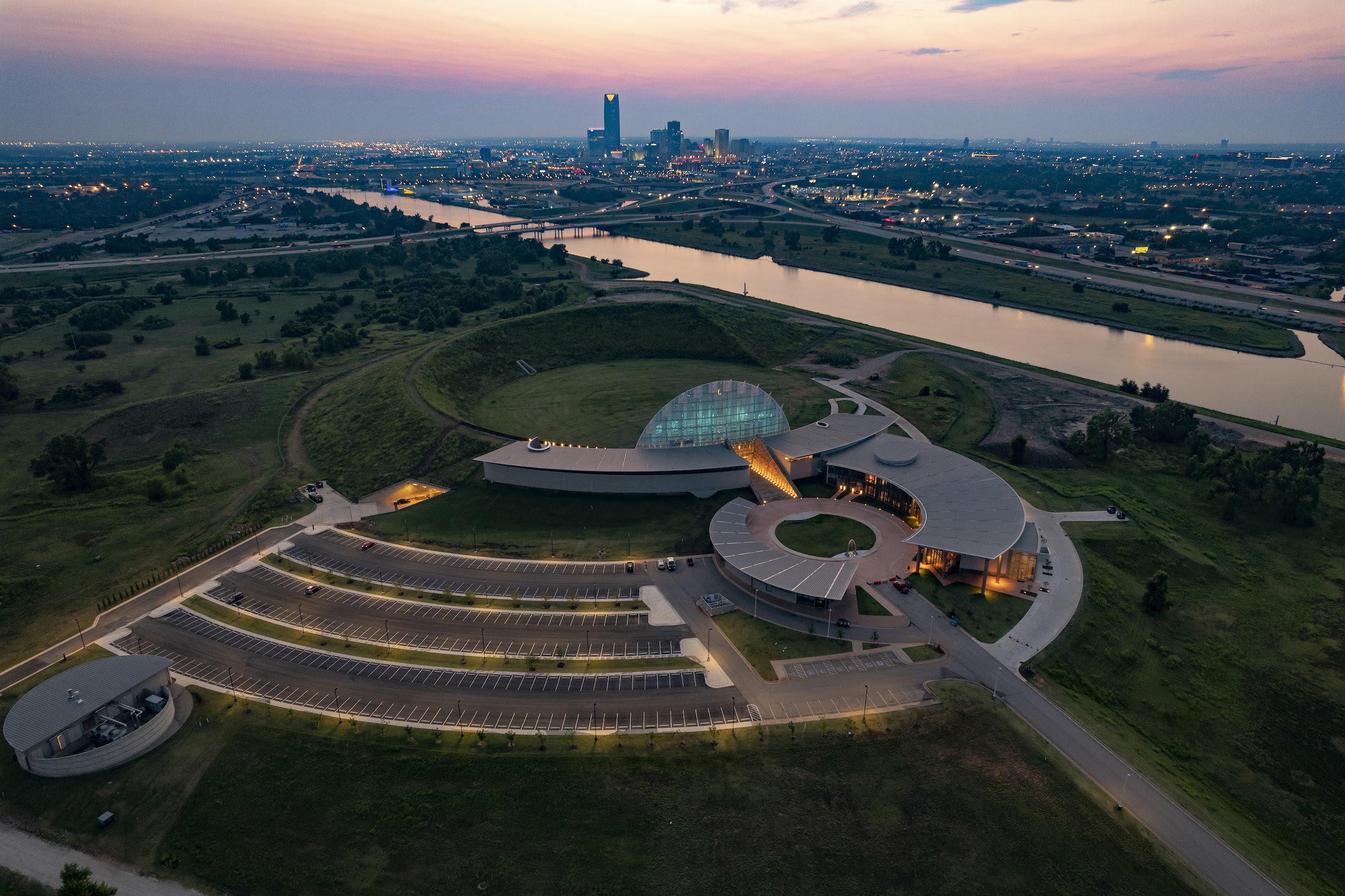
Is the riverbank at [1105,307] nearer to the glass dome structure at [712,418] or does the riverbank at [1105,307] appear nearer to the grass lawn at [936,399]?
the grass lawn at [936,399]

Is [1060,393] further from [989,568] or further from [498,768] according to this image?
[498,768]

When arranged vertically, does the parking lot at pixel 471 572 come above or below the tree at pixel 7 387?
below

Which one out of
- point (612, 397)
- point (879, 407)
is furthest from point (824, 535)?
point (612, 397)

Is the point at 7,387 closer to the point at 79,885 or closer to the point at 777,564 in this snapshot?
the point at 79,885

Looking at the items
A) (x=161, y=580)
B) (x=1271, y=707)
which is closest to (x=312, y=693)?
(x=161, y=580)

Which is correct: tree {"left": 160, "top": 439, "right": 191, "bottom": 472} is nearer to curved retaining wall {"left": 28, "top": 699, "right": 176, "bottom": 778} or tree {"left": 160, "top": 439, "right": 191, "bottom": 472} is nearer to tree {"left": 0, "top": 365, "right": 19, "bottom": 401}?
tree {"left": 0, "top": 365, "right": 19, "bottom": 401}

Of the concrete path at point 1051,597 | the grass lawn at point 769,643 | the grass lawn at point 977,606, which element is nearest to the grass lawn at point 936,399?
the concrete path at point 1051,597
